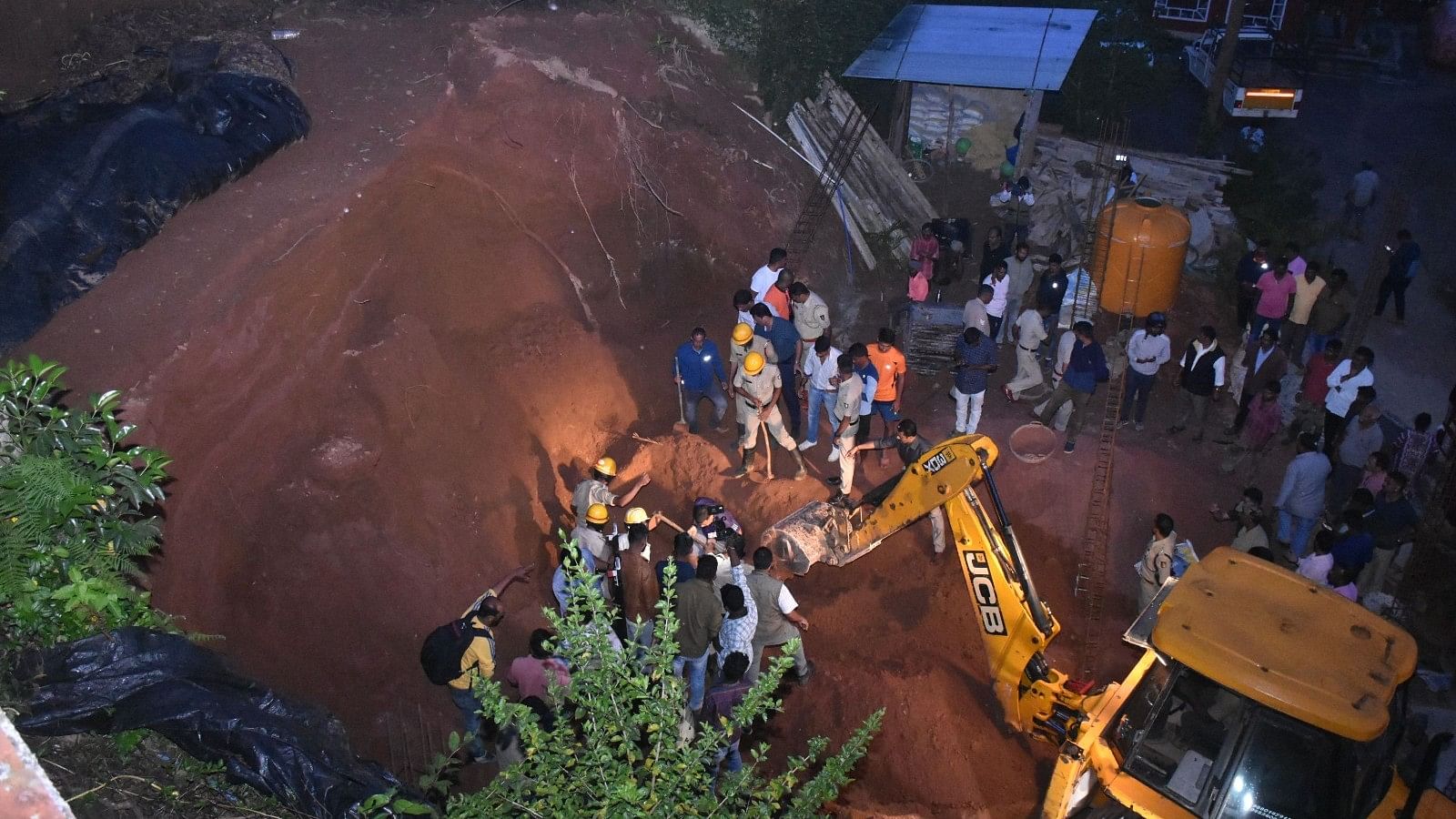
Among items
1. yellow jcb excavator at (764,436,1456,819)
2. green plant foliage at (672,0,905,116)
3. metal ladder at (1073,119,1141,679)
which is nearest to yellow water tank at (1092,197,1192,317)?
metal ladder at (1073,119,1141,679)

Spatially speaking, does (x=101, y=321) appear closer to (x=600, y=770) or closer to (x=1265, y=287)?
(x=600, y=770)

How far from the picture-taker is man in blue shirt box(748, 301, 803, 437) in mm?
10648

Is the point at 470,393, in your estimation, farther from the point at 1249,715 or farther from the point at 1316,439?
the point at 1316,439

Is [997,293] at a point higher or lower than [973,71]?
lower

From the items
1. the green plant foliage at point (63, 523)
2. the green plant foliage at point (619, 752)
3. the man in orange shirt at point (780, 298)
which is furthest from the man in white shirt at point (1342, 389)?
the green plant foliage at point (63, 523)

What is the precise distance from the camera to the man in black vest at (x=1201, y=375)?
10.9 m

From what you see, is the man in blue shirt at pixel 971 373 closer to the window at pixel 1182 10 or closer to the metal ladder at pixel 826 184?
the metal ladder at pixel 826 184

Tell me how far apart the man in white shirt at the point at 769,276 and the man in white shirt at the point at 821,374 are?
0.98m

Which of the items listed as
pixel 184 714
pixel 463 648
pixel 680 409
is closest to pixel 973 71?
pixel 680 409

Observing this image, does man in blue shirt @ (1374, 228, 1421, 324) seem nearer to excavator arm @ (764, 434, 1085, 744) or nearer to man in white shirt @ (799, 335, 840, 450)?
man in white shirt @ (799, 335, 840, 450)

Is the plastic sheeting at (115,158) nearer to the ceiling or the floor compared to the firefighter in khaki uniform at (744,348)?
nearer to the ceiling

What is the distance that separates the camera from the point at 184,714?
5.38 metres

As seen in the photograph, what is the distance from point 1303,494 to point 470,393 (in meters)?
8.05

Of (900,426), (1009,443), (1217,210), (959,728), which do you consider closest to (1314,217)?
(1217,210)
